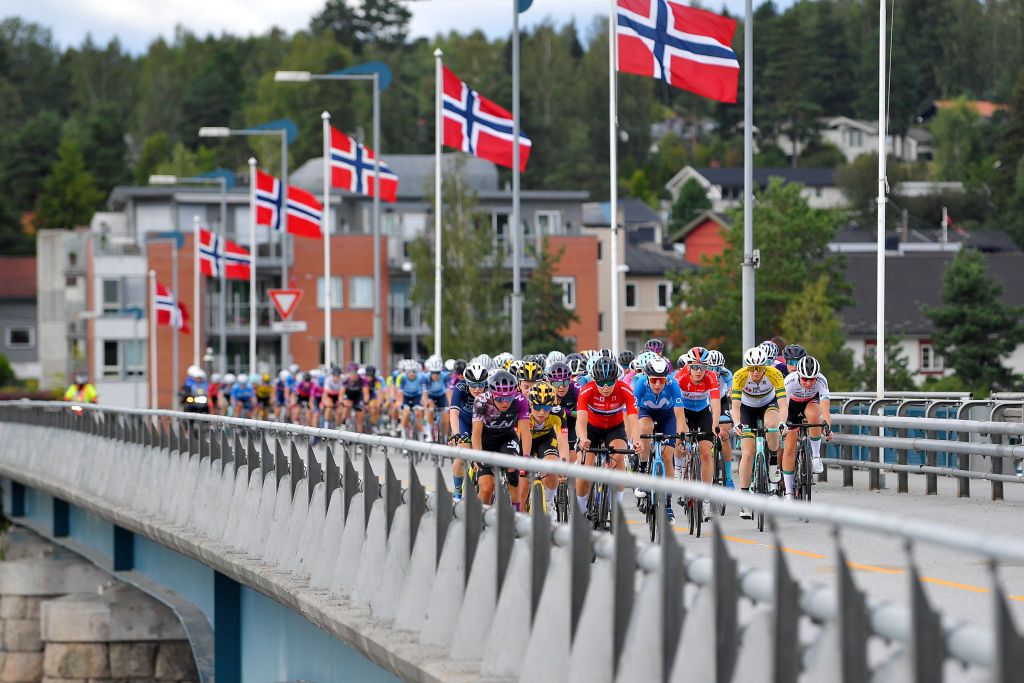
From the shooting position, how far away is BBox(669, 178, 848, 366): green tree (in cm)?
8169

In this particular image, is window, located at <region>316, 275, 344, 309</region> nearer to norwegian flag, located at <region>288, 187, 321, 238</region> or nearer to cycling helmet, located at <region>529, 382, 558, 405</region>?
norwegian flag, located at <region>288, 187, 321, 238</region>

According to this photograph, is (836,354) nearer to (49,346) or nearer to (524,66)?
(49,346)

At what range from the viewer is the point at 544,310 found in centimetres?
8531

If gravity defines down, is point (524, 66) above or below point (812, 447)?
above

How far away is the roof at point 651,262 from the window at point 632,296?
2.96 ft

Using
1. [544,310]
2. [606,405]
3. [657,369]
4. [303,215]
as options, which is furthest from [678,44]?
[544,310]

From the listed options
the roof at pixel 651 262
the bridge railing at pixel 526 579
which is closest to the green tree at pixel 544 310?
the roof at pixel 651 262

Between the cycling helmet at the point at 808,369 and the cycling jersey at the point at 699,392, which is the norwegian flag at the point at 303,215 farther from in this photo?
the cycling jersey at the point at 699,392

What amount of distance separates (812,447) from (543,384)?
4828mm

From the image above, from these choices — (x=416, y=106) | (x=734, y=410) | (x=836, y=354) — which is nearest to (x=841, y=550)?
(x=734, y=410)

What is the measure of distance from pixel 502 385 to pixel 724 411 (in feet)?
28.0

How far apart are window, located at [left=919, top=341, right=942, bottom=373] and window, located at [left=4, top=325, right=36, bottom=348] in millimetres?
61831

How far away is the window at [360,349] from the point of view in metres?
92.6

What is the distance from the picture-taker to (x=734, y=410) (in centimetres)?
1948
